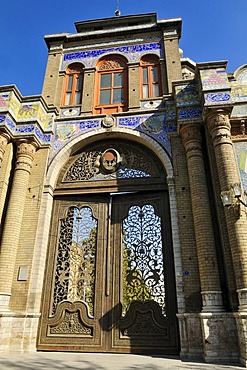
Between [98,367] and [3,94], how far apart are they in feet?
25.4

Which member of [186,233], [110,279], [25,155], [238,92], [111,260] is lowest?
[110,279]

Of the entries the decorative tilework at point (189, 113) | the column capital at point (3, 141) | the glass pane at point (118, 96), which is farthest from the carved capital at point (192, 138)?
the column capital at point (3, 141)

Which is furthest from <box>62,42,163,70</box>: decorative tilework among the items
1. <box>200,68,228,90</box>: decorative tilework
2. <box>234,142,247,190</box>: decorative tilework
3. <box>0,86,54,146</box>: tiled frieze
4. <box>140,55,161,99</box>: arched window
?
<box>234,142,247,190</box>: decorative tilework

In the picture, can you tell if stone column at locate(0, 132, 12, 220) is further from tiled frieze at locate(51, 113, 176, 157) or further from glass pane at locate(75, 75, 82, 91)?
glass pane at locate(75, 75, 82, 91)

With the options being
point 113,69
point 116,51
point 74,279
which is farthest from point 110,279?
point 116,51

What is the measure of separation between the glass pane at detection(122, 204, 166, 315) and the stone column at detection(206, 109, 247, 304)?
2.02m

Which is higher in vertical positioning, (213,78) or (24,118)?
(213,78)

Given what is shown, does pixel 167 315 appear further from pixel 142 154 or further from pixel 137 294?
pixel 142 154

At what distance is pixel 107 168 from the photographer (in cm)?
902

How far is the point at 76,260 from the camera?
805 cm

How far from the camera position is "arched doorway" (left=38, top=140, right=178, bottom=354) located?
7.08m

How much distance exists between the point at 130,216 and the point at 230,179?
291 cm

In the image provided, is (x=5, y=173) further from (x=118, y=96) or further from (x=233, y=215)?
(x=233, y=215)

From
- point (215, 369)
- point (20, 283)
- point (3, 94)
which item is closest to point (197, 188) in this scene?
point (215, 369)
